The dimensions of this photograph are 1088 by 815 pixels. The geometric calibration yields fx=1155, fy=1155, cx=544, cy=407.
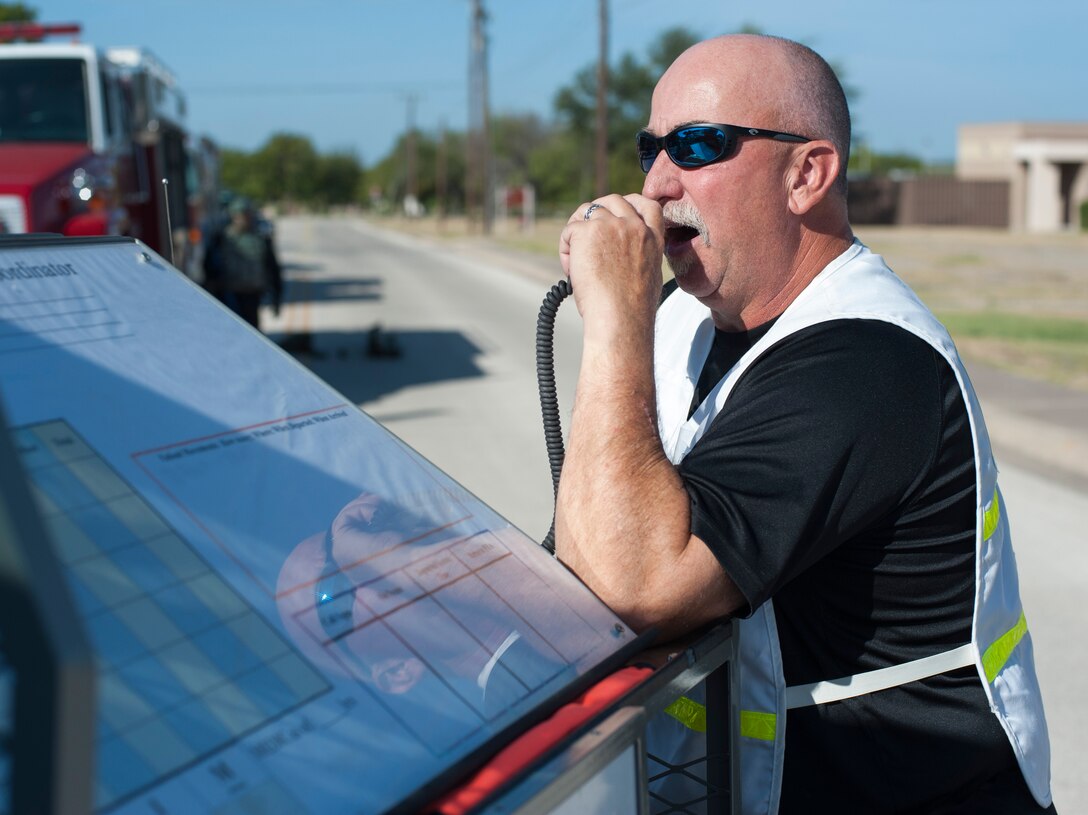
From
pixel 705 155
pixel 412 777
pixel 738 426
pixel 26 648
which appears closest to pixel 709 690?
pixel 738 426

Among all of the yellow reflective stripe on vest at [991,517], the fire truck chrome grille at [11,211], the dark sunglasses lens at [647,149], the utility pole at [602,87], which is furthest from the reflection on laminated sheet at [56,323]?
the utility pole at [602,87]

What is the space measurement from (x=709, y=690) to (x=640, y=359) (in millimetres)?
475

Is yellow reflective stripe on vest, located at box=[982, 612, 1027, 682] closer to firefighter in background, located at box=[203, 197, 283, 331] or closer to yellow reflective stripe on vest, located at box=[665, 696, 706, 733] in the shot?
yellow reflective stripe on vest, located at box=[665, 696, 706, 733]

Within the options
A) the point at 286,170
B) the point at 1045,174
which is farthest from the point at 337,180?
the point at 1045,174

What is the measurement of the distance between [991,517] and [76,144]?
9.52 metres

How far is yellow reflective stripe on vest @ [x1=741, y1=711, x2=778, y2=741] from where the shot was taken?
166 centimetres

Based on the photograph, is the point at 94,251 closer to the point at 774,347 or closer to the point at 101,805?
the point at 101,805

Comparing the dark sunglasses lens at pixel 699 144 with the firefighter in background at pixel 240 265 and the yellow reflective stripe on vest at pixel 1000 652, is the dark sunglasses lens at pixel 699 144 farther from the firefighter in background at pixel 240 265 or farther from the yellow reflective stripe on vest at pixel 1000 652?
the firefighter in background at pixel 240 265

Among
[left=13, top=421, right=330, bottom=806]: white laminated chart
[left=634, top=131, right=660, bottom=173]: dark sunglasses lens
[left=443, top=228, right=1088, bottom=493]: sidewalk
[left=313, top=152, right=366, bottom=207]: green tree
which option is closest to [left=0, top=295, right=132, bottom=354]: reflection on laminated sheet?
[left=13, top=421, right=330, bottom=806]: white laminated chart

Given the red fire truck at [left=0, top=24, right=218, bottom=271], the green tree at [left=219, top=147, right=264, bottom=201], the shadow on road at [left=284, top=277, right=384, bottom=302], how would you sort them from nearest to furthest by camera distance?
the red fire truck at [left=0, top=24, right=218, bottom=271] → the shadow on road at [left=284, top=277, right=384, bottom=302] → the green tree at [left=219, top=147, right=264, bottom=201]

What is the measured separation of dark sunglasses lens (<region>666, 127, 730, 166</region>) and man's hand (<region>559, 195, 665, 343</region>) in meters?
0.12

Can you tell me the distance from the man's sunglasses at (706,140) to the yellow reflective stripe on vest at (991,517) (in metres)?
0.65

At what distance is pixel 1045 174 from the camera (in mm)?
54156

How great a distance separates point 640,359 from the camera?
1.67 meters
